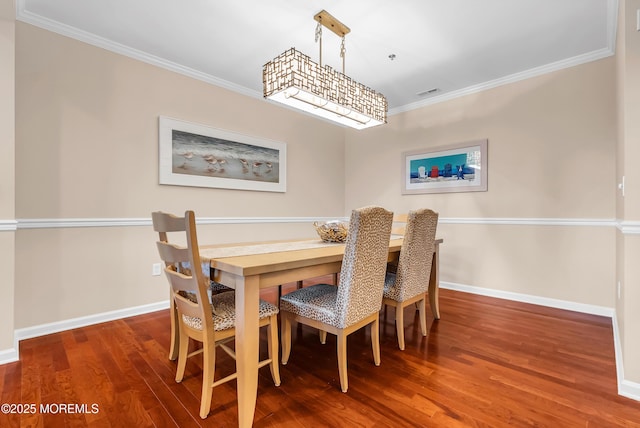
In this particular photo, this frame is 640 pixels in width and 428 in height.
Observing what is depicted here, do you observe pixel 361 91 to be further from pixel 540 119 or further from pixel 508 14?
pixel 540 119

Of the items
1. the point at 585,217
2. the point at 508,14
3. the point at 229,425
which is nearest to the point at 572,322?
the point at 585,217

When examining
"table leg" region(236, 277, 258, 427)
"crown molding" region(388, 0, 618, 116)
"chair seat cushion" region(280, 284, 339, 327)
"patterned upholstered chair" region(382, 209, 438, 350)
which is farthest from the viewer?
"crown molding" region(388, 0, 618, 116)

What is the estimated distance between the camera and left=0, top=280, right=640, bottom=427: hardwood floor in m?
1.41

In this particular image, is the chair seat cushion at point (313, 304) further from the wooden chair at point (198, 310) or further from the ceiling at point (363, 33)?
the ceiling at point (363, 33)

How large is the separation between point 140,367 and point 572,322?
11.0 ft

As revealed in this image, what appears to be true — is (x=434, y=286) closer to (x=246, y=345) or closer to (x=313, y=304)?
(x=313, y=304)

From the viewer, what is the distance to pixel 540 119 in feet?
10.1

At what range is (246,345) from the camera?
4.32 feet

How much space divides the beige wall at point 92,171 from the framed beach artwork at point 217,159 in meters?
0.08

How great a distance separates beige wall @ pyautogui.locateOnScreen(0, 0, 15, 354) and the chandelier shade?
1.56 m

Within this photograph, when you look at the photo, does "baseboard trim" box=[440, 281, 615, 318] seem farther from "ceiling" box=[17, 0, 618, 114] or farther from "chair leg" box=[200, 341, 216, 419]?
"chair leg" box=[200, 341, 216, 419]

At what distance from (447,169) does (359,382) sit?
283 centimetres

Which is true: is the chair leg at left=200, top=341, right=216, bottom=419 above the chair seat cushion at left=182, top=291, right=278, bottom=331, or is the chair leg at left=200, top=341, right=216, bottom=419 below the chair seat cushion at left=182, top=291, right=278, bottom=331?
below

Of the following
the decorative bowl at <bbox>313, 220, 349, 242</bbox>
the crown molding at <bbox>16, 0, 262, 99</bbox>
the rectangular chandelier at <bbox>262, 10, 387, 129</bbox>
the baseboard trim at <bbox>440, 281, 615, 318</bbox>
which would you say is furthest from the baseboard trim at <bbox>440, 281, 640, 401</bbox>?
the crown molding at <bbox>16, 0, 262, 99</bbox>
